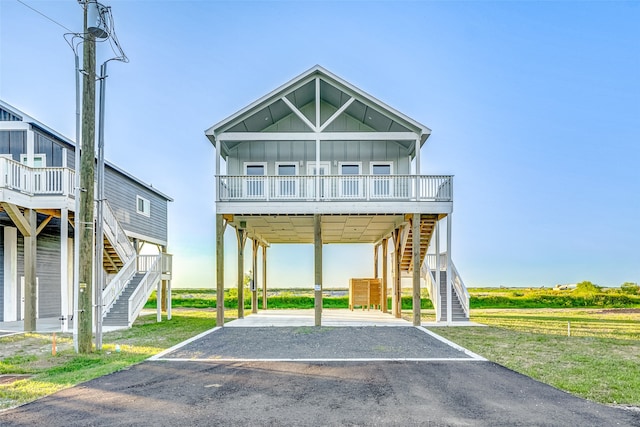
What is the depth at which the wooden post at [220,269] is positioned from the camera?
1512cm

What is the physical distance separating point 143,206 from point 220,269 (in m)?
12.3

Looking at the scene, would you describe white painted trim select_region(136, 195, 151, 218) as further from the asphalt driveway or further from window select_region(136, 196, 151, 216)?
the asphalt driveway

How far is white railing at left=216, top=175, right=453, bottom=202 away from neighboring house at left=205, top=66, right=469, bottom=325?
4 cm

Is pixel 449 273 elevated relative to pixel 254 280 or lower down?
elevated

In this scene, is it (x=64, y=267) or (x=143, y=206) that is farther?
(x=143, y=206)

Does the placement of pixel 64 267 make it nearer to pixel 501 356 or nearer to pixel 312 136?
pixel 312 136

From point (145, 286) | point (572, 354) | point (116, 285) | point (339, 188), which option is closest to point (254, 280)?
point (145, 286)

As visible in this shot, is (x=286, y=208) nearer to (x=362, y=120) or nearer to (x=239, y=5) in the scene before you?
(x=362, y=120)

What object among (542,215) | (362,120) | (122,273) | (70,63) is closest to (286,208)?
(362,120)

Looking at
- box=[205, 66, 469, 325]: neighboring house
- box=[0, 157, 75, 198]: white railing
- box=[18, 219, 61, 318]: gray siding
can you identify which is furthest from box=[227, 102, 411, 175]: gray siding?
box=[18, 219, 61, 318]: gray siding

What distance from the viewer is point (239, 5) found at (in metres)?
19.4

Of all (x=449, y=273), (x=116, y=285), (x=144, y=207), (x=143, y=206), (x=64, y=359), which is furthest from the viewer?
(x=144, y=207)

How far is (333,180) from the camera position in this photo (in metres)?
17.0

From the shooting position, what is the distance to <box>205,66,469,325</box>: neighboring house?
15.7 m
